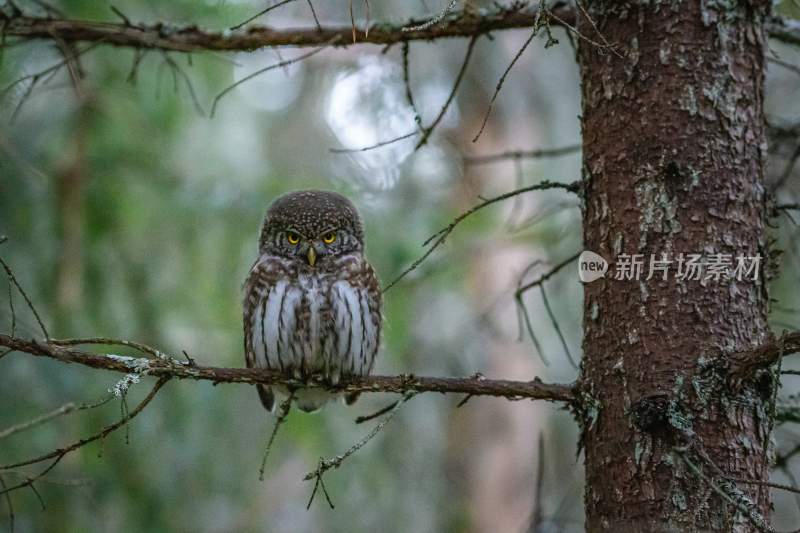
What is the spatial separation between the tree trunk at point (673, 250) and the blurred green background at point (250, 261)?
0.47 m

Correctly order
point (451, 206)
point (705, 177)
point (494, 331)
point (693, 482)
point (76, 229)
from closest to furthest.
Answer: point (693, 482) → point (705, 177) → point (76, 229) → point (494, 331) → point (451, 206)

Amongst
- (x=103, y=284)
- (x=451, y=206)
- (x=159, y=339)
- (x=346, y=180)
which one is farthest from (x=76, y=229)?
(x=451, y=206)

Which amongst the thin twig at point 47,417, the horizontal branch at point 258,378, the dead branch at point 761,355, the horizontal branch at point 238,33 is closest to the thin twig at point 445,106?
the horizontal branch at point 238,33

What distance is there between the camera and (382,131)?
6297mm

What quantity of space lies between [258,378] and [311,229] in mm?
1203

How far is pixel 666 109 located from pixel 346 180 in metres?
3.95

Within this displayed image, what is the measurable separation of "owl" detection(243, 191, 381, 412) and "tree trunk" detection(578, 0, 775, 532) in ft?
3.78

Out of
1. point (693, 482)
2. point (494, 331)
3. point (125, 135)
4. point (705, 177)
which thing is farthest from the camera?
point (494, 331)

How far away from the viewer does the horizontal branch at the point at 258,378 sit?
2365 mm

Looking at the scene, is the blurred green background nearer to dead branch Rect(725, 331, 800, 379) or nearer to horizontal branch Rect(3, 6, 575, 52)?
horizontal branch Rect(3, 6, 575, 52)

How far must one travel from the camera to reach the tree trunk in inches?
99.0

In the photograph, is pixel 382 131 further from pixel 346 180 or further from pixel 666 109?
pixel 666 109

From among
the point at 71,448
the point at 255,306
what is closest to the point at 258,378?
the point at 71,448

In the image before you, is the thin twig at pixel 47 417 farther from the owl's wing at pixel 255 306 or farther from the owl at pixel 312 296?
the owl's wing at pixel 255 306
